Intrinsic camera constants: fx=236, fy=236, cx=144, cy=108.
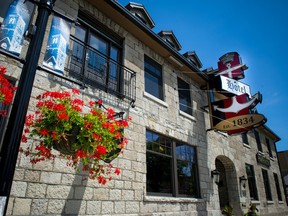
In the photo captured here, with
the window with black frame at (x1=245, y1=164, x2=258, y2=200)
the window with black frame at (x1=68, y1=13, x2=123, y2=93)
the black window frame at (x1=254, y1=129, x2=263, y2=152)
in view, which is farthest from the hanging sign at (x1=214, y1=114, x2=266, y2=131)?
the black window frame at (x1=254, y1=129, x2=263, y2=152)

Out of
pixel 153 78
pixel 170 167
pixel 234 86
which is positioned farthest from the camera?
pixel 234 86

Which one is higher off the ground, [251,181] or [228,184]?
[251,181]

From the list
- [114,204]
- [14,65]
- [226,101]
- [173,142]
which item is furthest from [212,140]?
[14,65]

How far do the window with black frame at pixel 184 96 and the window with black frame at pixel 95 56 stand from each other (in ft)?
10.3

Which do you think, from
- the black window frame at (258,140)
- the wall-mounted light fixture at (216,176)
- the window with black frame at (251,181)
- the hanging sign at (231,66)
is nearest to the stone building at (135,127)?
the wall-mounted light fixture at (216,176)

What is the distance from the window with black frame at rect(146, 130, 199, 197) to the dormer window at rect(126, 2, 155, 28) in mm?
4418

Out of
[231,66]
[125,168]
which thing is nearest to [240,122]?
[231,66]

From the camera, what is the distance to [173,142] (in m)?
7.83

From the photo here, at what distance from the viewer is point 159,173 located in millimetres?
7016

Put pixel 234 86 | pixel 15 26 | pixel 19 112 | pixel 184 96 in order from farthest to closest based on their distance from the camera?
pixel 234 86 < pixel 184 96 < pixel 15 26 < pixel 19 112

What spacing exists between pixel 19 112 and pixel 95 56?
442 cm

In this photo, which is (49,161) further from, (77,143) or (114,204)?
(114,204)

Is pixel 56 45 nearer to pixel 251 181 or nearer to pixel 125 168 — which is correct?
pixel 125 168

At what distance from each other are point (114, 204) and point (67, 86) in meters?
2.84
